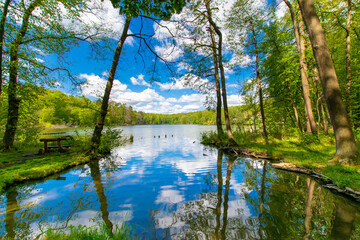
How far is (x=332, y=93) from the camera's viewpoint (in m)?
5.83

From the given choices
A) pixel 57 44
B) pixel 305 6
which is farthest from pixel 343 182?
pixel 57 44

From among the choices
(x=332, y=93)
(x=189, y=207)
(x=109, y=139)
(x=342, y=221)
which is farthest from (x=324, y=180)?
(x=109, y=139)

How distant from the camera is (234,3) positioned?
12.7 m

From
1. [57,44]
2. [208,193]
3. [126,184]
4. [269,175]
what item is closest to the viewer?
[208,193]

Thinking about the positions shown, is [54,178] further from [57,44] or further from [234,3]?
[234,3]

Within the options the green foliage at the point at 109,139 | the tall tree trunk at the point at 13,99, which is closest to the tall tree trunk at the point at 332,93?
the green foliage at the point at 109,139

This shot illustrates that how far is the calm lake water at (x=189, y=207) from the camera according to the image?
3014 mm

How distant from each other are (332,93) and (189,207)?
677 centimetres

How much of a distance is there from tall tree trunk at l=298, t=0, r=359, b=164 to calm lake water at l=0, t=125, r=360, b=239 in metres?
1.90

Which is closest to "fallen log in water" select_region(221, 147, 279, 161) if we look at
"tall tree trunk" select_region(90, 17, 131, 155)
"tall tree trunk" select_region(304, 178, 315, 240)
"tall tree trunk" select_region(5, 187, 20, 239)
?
"tall tree trunk" select_region(304, 178, 315, 240)

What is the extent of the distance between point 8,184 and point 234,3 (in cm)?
1769

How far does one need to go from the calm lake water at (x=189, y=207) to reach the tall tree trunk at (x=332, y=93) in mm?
1901

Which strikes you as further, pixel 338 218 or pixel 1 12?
pixel 1 12

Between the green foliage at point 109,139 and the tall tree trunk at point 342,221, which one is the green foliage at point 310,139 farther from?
the green foliage at point 109,139
